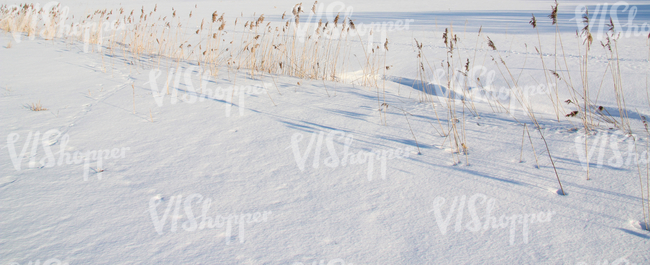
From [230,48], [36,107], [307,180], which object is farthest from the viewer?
[230,48]

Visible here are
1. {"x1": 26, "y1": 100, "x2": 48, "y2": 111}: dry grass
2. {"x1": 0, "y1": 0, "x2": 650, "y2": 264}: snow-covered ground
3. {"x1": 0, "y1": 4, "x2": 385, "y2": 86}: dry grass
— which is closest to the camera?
{"x1": 0, "y1": 0, "x2": 650, "y2": 264}: snow-covered ground

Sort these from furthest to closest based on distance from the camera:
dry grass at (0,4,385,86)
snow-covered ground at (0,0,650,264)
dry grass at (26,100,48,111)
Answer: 1. dry grass at (0,4,385,86)
2. dry grass at (26,100,48,111)
3. snow-covered ground at (0,0,650,264)

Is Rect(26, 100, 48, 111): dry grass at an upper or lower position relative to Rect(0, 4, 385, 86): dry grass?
lower

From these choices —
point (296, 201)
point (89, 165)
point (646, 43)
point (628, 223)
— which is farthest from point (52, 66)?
point (646, 43)

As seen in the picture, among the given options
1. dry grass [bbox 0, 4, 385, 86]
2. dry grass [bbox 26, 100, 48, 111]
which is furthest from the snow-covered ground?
dry grass [bbox 0, 4, 385, 86]

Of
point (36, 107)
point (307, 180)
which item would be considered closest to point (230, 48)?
point (36, 107)

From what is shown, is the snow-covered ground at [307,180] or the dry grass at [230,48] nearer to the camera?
the snow-covered ground at [307,180]

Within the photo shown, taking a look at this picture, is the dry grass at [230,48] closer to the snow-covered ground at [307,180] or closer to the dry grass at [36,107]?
the snow-covered ground at [307,180]

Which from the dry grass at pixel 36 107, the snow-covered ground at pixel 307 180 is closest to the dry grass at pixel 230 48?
the snow-covered ground at pixel 307 180

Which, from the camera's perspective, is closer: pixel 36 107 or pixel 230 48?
pixel 36 107

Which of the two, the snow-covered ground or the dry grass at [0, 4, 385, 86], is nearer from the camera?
the snow-covered ground

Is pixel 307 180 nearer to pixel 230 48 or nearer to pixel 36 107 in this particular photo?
pixel 36 107

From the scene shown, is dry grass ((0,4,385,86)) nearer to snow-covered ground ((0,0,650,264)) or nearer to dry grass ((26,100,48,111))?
snow-covered ground ((0,0,650,264))

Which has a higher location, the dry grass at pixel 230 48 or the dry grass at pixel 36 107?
the dry grass at pixel 230 48
